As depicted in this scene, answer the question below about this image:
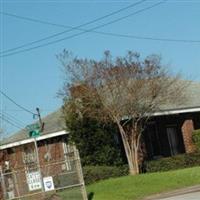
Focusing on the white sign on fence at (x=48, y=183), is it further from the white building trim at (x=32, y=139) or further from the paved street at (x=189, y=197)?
the white building trim at (x=32, y=139)

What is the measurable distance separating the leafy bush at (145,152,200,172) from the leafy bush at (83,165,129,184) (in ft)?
7.89

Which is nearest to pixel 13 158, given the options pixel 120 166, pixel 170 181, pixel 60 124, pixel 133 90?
pixel 60 124

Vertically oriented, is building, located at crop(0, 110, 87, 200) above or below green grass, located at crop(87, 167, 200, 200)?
above

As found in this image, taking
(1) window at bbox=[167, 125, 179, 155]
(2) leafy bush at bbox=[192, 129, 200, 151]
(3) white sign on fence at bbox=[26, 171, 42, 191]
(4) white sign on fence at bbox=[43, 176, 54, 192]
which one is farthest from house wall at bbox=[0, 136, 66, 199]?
(2) leafy bush at bbox=[192, 129, 200, 151]

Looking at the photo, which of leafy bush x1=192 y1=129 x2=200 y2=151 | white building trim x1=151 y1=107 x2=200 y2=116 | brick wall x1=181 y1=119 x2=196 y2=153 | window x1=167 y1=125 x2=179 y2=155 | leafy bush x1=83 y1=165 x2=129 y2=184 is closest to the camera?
leafy bush x1=83 y1=165 x2=129 y2=184

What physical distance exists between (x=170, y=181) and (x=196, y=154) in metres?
9.24

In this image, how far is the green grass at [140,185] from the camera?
24.7 m

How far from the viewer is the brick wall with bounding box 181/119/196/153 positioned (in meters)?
37.7

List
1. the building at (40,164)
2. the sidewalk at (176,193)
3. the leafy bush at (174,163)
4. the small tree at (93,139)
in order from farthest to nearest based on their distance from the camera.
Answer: the leafy bush at (174,163)
the small tree at (93,139)
the building at (40,164)
the sidewalk at (176,193)

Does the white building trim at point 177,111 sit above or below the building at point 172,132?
above

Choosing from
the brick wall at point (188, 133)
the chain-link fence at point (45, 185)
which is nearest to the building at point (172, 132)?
the brick wall at point (188, 133)

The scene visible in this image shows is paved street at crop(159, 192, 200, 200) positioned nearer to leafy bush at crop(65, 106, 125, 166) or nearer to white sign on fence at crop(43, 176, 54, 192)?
white sign on fence at crop(43, 176, 54, 192)

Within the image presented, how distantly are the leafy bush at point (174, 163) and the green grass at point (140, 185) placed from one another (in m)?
4.18

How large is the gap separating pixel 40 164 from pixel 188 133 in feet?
37.9
